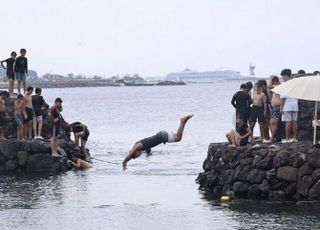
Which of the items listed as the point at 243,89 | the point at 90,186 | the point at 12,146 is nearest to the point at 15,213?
the point at 90,186

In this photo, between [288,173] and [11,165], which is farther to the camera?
[11,165]

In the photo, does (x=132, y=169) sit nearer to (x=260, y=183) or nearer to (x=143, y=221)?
(x=260, y=183)

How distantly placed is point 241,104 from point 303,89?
3143 mm

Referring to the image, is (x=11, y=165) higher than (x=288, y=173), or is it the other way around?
(x=288, y=173)

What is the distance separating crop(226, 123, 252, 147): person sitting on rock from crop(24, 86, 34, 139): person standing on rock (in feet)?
27.6

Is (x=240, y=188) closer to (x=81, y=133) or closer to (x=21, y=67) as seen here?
(x=81, y=133)

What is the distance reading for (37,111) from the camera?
31.1 m

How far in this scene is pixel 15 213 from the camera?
21062 mm

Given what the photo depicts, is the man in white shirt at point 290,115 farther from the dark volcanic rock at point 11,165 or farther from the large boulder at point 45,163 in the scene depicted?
the dark volcanic rock at point 11,165

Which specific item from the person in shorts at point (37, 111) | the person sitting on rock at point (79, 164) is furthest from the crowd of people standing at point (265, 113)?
the person in shorts at point (37, 111)

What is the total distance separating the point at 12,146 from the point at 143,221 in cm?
1174

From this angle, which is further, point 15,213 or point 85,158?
point 85,158

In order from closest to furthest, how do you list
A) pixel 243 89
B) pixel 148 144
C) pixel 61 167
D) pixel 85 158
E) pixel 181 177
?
pixel 148 144 → pixel 243 89 → pixel 181 177 → pixel 61 167 → pixel 85 158

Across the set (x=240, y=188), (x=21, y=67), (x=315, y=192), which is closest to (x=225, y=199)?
(x=240, y=188)
